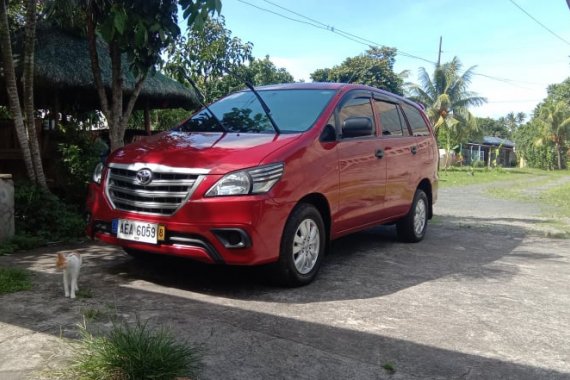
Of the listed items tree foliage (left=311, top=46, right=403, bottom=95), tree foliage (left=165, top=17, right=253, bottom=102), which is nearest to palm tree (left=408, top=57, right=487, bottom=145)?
tree foliage (left=311, top=46, right=403, bottom=95)

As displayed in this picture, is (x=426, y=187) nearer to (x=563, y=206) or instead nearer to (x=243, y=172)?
(x=243, y=172)

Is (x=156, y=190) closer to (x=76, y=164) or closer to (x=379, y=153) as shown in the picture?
(x=379, y=153)

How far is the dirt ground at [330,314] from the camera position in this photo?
9.59 feet

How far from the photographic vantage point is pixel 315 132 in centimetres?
455

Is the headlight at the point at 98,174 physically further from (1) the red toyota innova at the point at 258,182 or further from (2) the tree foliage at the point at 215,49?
(2) the tree foliage at the point at 215,49

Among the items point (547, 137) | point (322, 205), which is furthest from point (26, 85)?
point (547, 137)

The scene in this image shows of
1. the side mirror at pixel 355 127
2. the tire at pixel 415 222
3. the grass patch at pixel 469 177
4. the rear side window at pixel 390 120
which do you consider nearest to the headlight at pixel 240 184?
the side mirror at pixel 355 127

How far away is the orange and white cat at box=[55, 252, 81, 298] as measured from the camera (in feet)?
12.5

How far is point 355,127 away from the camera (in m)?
4.85

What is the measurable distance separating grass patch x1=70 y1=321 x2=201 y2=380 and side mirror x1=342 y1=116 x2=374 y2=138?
2769 millimetres

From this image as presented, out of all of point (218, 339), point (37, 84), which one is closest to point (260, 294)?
point (218, 339)

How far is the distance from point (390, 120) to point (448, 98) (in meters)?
32.5

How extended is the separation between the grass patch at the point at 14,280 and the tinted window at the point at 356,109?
3.03 meters

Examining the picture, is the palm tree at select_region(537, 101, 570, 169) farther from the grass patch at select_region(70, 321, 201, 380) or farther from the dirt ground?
the grass patch at select_region(70, 321, 201, 380)
